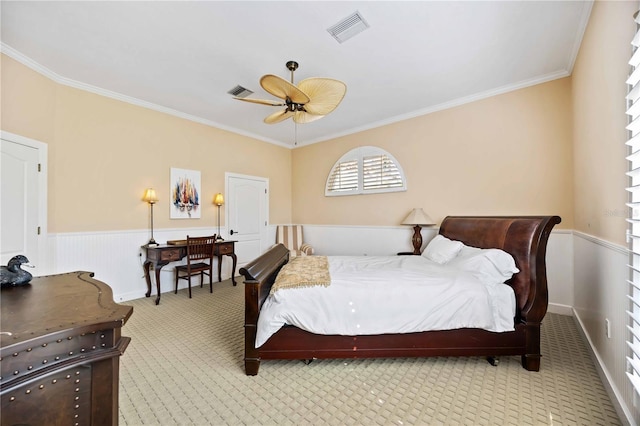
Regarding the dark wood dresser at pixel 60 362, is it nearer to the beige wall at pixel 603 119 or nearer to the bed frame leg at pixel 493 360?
the bed frame leg at pixel 493 360

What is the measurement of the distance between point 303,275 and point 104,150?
348 centimetres

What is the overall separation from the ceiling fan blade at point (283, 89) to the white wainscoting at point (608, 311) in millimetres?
2565

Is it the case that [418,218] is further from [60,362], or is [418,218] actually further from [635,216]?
[60,362]

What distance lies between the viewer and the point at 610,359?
1884mm

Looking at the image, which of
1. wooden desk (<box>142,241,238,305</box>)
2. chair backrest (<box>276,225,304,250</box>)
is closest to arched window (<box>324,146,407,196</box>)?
chair backrest (<box>276,225,304,250</box>)

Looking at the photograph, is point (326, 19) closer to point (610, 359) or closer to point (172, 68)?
point (172, 68)

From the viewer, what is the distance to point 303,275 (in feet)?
7.79

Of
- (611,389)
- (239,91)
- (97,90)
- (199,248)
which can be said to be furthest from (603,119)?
(97,90)

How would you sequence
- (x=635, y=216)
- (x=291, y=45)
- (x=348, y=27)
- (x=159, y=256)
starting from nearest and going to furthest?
(x=635, y=216) → (x=348, y=27) → (x=291, y=45) → (x=159, y=256)

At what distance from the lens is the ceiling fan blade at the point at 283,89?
7.52ft

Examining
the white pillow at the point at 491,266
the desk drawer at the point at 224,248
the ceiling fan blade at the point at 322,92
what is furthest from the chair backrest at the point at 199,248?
the white pillow at the point at 491,266

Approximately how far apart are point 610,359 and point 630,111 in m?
1.67

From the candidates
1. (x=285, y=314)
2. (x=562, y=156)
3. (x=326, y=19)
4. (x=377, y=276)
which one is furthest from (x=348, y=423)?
(x=562, y=156)

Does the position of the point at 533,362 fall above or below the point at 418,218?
below
